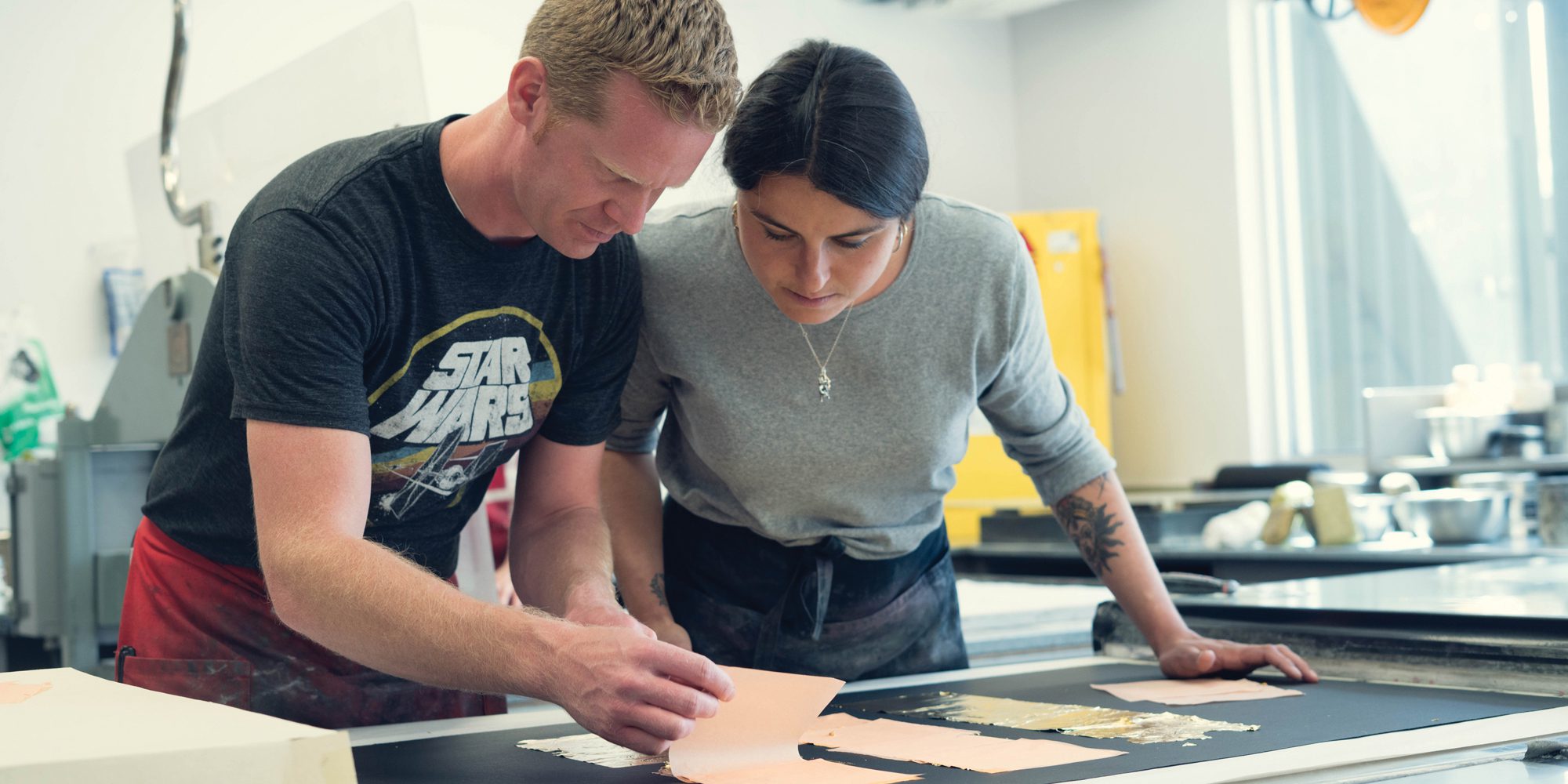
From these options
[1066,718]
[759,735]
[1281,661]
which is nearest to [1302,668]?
[1281,661]

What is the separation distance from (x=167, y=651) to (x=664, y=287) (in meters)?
0.60

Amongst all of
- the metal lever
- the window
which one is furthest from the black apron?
the window

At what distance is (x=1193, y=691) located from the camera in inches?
52.7

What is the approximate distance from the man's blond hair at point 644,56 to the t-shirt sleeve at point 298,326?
0.23 meters

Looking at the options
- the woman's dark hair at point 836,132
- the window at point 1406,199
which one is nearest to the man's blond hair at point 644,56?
the woman's dark hair at point 836,132

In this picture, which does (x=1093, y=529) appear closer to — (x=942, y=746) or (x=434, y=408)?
(x=942, y=746)

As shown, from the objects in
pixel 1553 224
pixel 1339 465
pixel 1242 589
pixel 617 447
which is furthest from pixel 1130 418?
pixel 617 447

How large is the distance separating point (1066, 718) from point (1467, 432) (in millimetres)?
2875

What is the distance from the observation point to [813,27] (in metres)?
5.41

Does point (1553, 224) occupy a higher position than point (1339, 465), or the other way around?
point (1553, 224)

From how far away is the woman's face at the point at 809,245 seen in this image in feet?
4.17

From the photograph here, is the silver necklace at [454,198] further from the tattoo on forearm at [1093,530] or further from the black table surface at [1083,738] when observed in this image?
the tattoo on forearm at [1093,530]

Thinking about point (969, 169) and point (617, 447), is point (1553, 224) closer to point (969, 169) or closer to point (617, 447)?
point (969, 169)

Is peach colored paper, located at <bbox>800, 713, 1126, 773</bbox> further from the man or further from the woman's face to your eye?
the woman's face
